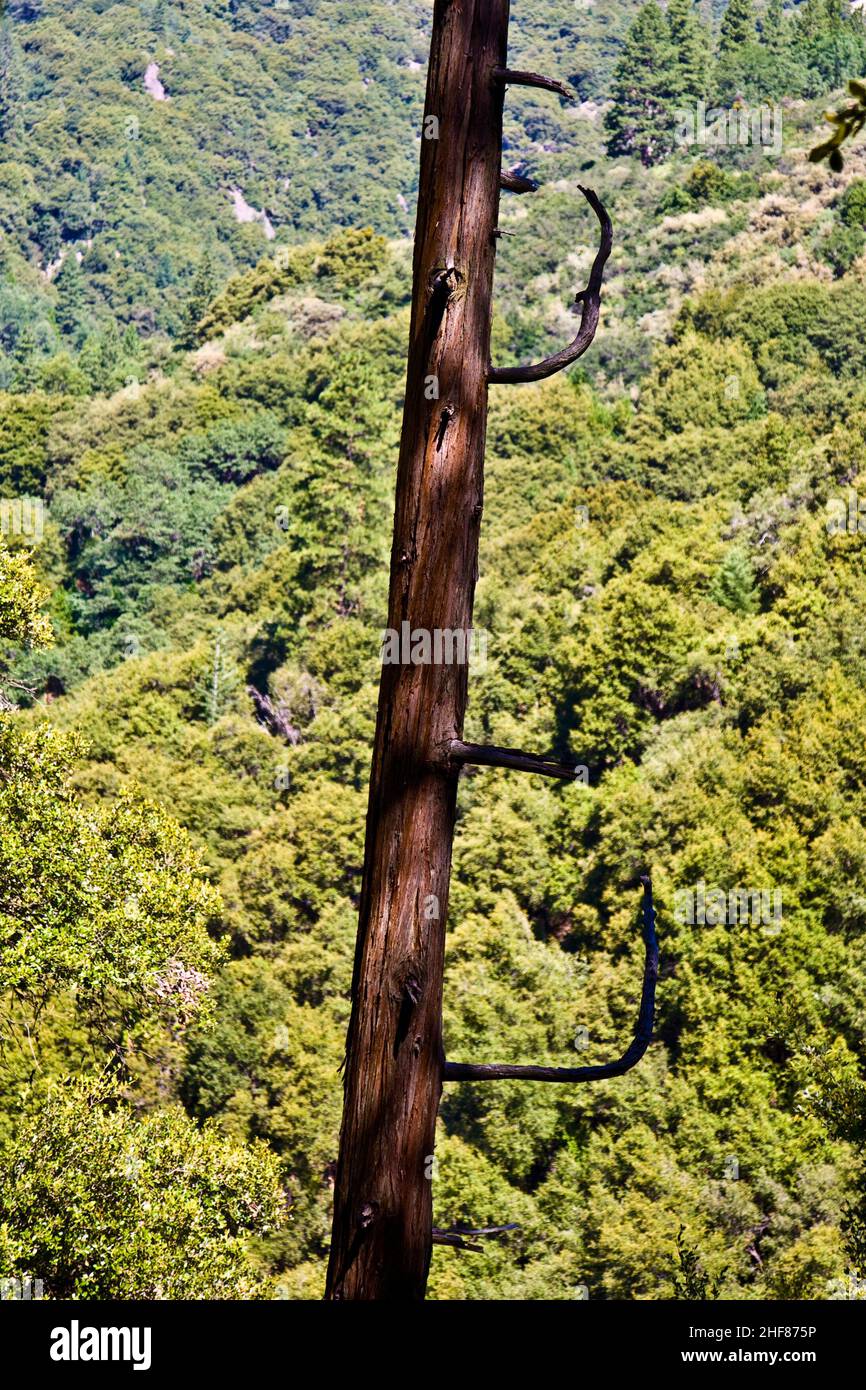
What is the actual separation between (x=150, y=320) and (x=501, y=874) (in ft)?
472

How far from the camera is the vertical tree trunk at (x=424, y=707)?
14.3ft

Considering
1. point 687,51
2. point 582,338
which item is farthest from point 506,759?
point 687,51

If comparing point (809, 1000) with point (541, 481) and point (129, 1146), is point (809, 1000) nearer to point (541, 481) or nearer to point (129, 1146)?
point (129, 1146)

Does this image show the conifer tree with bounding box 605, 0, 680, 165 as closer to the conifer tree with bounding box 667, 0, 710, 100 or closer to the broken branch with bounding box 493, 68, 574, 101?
the conifer tree with bounding box 667, 0, 710, 100

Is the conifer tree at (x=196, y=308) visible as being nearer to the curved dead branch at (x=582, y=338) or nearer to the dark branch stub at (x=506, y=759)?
the curved dead branch at (x=582, y=338)

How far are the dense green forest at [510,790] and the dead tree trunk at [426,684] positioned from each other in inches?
107

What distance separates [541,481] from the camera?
234ft

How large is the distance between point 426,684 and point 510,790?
39.9 metres

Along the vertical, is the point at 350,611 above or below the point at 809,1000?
above

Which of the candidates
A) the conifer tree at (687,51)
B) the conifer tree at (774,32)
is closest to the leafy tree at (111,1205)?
the conifer tree at (687,51)

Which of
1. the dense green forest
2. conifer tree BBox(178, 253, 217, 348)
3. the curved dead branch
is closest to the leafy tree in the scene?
the dense green forest

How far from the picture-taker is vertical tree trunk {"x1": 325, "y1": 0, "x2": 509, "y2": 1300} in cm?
436

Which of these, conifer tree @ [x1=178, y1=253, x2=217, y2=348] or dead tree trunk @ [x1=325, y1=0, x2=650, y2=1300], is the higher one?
conifer tree @ [x1=178, y1=253, x2=217, y2=348]
